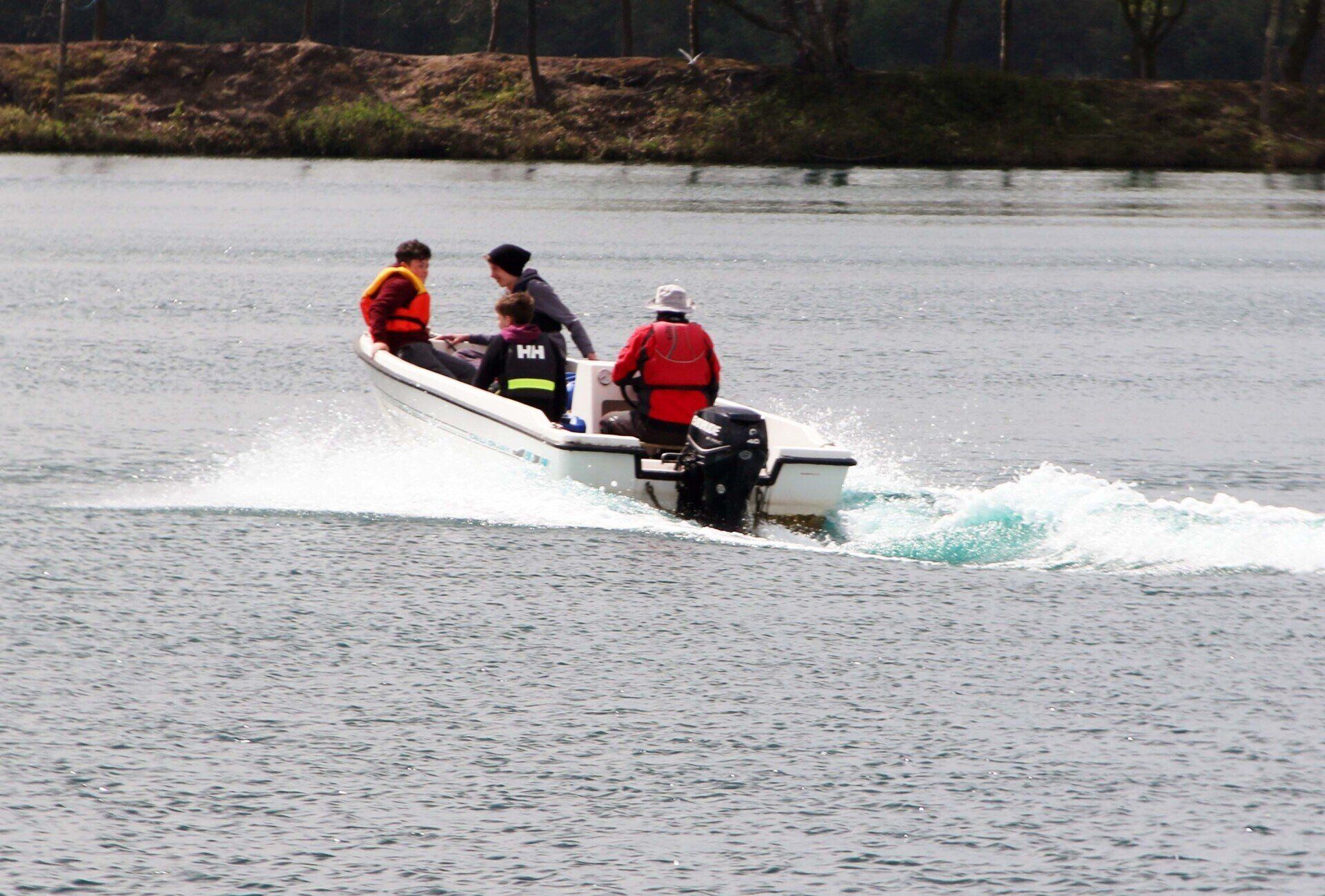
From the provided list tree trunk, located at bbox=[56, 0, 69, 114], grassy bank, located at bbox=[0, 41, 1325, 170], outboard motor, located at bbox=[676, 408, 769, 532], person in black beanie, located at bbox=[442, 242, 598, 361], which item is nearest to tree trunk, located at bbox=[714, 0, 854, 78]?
grassy bank, located at bbox=[0, 41, 1325, 170]

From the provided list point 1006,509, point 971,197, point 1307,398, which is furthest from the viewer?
point 971,197

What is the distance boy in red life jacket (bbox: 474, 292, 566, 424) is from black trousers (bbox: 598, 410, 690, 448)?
522mm

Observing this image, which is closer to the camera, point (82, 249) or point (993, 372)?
point (993, 372)

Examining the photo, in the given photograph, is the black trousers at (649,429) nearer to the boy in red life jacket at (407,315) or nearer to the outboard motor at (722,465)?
the outboard motor at (722,465)

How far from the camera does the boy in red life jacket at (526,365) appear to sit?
38.9ft

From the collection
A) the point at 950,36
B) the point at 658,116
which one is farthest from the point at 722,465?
the point at 950,36

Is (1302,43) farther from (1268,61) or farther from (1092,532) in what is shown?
(1092,532)

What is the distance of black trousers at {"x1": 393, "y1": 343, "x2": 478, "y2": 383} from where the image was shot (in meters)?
13.5

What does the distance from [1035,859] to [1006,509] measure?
5021 millimetres

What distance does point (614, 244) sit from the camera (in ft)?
106

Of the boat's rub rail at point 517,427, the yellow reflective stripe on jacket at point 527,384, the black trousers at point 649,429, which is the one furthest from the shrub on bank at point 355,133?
the black trousers at point 649,429

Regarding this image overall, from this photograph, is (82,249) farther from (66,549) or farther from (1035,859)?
(1035,859)

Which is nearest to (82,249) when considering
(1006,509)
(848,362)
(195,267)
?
(195,267)

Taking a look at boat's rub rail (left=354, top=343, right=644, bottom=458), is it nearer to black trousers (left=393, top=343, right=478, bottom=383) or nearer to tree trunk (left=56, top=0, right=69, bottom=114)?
black trousers (left=393, top=343, right=478, bottom=383)
